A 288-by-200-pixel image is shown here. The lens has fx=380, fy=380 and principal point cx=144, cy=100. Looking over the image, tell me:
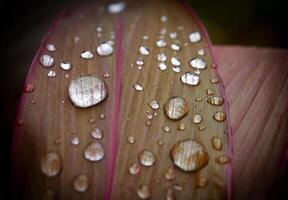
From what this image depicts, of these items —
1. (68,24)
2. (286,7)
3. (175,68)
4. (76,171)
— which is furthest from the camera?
(286,7)

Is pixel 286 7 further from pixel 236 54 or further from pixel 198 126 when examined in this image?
pixel 198 126

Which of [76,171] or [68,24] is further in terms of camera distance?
[68,24]

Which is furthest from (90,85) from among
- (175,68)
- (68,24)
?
(68,24)

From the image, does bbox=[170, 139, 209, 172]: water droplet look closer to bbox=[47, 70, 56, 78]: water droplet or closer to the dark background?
bbox=[47, 70, 56, 78]: water droplet

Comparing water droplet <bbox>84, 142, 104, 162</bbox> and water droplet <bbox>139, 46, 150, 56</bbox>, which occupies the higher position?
water droplet <bbox>139, 46, 150, 56</bbox>

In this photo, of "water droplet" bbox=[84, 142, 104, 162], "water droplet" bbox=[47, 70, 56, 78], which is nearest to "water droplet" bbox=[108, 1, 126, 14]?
"water droplet" bbox=[47, 70, 56, 78]

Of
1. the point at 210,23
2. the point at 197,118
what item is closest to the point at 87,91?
the point at 197,118
